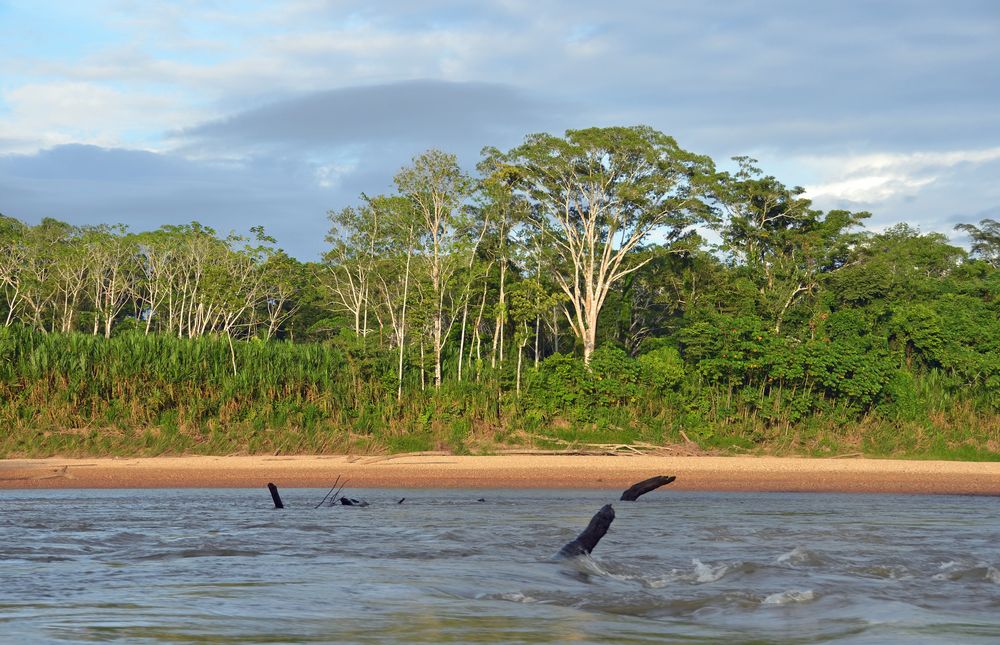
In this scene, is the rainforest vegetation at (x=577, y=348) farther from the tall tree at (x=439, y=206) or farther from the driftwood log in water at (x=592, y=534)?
the driftwood log in water at (x=592, y=534)

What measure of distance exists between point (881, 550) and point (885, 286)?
28.8 m

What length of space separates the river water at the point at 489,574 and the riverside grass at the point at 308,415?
8.85 m

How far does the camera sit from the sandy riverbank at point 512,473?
22.6m

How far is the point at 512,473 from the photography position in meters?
23.8

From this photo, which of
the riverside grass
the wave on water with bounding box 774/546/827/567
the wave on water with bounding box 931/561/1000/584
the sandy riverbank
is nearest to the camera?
the wave on water with bounding box 931/561/1000/584

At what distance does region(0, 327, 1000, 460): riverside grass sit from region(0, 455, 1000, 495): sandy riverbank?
2.04m

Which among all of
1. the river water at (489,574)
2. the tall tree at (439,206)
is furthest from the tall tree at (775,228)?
the river water at (489,574)

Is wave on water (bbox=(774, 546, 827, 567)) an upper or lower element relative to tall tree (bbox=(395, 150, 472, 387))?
lower

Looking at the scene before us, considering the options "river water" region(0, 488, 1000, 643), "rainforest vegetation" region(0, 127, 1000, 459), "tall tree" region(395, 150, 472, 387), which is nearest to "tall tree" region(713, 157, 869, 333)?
"rainforest vegetation" region(0, 127, 1000, 459)

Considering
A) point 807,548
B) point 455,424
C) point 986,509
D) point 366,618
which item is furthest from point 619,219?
point 366,618

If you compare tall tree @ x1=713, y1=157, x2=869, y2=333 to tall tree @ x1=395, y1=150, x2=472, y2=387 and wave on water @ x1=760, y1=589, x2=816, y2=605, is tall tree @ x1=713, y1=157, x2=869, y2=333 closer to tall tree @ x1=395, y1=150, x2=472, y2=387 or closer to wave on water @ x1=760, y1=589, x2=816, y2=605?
tall tree @ x1=395, y1=150, x2=472, y2=387

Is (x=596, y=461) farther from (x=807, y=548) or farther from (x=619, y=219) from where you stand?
(x=619, y=219)

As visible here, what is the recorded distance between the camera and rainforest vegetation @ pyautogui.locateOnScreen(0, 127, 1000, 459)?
27609 mm

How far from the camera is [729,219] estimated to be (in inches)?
1817
